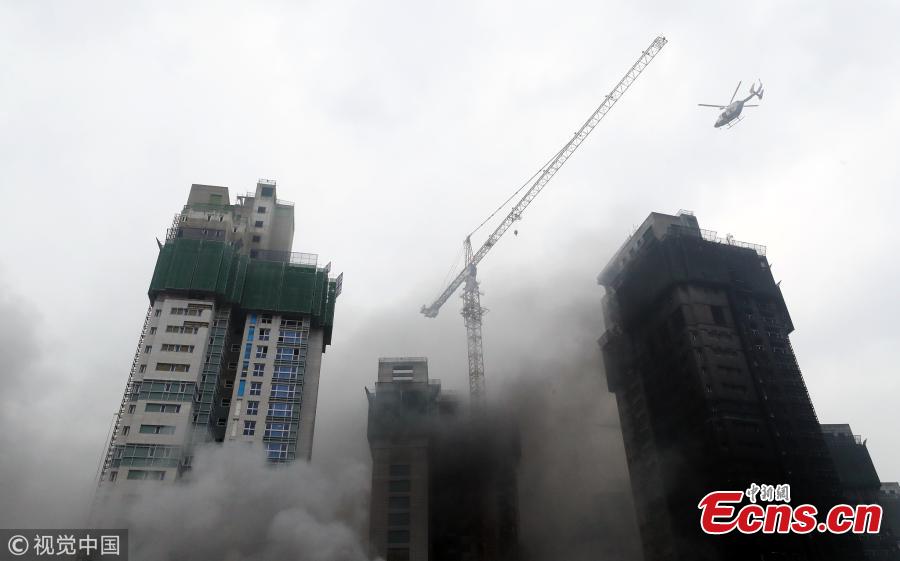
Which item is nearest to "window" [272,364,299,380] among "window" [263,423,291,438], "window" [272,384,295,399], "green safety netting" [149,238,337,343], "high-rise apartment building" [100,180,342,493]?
"high-rise apartment building" [100,180,342,493]

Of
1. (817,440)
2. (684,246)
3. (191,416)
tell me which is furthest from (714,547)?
(191,416)

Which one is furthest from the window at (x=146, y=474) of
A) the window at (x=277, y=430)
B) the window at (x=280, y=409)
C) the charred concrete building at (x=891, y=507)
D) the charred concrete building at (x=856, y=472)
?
the charred concrete building at (x=891, y=507)

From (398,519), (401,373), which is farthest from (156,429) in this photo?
(401,373)

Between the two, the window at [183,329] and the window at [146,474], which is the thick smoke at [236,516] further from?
the window at [183,329]

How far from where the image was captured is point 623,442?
14450 cm

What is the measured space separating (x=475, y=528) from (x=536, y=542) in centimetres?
1293

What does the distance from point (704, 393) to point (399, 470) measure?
50724 millimetres

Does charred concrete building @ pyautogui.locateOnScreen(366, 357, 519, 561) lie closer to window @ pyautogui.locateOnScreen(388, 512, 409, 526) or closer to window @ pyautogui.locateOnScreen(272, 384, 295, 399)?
window @ pyautogui.locateOnScreen(388, 512, 409, 526)

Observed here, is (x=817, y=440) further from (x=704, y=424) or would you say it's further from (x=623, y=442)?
(x=623, y=442)

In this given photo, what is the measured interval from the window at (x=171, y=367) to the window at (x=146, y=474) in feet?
47.8

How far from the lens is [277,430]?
103 meters

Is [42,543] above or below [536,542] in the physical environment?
below

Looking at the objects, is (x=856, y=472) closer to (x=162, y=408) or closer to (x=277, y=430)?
(x=277, y=430)

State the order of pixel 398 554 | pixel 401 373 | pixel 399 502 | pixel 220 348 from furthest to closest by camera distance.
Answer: pixel 401 373
pixel 399 502
pixel 398 554
pixel 220 348
